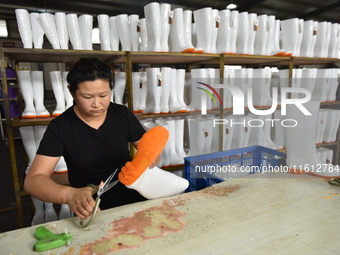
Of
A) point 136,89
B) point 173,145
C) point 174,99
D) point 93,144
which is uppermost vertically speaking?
point 136,89

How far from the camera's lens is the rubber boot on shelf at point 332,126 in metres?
3.23

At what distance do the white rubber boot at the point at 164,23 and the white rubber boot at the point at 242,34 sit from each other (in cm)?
78

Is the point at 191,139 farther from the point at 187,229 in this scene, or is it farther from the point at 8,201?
the point at 8,201

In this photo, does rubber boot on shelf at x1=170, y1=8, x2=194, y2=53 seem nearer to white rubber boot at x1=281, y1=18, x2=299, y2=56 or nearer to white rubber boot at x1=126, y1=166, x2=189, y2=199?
white rubber boot at x1=281, y1=18, x2=299, y2=56

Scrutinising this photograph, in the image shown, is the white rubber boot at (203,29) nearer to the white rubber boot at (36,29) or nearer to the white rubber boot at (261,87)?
the white rubber boot at (261,87)

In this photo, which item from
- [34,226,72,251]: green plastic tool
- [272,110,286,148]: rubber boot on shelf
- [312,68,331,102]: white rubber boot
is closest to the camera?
[34,226,72,251]: green plastic tool

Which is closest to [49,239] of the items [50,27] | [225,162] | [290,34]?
[225,162]

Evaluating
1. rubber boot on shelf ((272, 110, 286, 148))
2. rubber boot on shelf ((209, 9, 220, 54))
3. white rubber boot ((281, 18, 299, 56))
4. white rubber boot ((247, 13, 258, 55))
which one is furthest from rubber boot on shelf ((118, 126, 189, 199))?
white rubber boot ((281, 18, 299, 56))

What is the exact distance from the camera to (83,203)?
0.87m

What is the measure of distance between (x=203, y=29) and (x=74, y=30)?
1.15 meters

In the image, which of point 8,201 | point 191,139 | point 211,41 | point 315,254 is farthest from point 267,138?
point 8,201

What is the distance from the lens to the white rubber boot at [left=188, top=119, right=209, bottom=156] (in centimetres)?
246

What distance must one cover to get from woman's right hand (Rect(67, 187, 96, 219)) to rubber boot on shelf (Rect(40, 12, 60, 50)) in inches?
57.5

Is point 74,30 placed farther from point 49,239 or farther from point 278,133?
point 278,133
